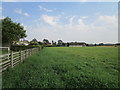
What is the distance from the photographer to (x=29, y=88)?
2625 millimetres

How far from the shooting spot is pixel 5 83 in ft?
9.44

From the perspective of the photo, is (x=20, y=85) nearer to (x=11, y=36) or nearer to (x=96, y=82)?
(x=96, y=82)

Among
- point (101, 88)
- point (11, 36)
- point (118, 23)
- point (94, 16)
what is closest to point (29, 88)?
point (101, 88)

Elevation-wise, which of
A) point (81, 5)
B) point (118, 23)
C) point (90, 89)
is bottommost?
point (90, 89)

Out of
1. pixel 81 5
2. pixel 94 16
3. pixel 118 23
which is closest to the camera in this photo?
pixel 118 23

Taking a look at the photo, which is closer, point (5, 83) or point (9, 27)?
point (5, 83)

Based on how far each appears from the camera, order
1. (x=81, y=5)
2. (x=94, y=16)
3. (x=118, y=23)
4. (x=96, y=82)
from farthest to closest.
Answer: (x=94, y=16) → (x=81, y=5) → (x=118, y=23) → (x=96, y=82)

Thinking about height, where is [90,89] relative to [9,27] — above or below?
below

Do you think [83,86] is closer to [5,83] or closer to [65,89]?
[65,89]

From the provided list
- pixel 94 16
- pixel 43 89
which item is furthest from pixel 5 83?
pixel 94 16

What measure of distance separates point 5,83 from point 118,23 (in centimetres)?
677

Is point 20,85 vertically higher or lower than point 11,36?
lower

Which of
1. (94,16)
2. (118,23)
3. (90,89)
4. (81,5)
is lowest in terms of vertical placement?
(90,89)

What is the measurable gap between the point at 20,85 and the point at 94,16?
9.71m
